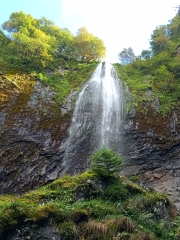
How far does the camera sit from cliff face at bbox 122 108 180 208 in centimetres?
1384

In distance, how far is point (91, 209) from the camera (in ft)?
22.3

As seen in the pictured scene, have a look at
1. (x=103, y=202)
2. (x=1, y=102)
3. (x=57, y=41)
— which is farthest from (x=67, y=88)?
(x=103, y=202)

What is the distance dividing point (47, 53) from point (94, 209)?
57.4 ft

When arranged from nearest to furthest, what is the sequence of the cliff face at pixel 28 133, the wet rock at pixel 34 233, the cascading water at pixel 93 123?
the wet rock at pixel 34 233
the cliff face at pixel 28 133
the cascading water at pixel 93 123

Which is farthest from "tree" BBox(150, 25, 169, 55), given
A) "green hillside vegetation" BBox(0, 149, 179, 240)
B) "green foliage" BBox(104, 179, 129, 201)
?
"green foliage" BBox(104, 179, 129, 201)

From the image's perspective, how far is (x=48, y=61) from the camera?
2230cm

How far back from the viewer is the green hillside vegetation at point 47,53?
1939 cm

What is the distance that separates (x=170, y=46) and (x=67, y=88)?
11.0 m

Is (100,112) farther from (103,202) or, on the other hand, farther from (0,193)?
(103,202)

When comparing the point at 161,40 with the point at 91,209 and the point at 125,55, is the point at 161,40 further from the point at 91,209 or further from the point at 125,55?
the point at 91,209

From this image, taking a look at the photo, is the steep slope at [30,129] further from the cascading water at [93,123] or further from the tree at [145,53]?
the tree at [145,53]

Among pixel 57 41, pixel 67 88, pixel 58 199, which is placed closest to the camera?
pixel 58 199

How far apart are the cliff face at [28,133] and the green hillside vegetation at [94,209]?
5187 mm

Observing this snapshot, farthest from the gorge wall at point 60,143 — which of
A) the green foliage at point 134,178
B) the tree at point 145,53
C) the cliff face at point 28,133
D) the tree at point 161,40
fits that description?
the tree at point 145,53
